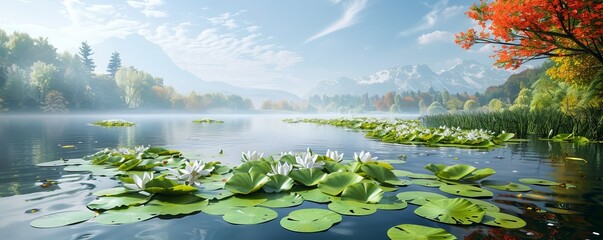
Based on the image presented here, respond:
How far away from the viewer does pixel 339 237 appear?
2535 mm

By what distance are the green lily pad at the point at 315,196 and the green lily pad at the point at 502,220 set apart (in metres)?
1.47

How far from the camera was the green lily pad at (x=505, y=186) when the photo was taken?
407cm

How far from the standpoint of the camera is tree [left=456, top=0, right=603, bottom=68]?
8.98 m

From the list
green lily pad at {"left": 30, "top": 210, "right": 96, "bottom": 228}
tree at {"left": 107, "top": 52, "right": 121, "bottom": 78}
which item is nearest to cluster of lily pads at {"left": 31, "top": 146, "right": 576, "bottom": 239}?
green lily pad at {"left": 30, "top": 210, "right": 96, "bottom": 228}

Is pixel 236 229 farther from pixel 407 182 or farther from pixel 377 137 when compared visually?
pixel 377 137

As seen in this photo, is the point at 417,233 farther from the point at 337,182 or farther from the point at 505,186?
the point at 505,186

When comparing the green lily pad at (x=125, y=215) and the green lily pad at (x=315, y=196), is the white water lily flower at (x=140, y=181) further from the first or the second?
the green lily pad at (x=315, y=196)

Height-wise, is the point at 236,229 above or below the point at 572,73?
below

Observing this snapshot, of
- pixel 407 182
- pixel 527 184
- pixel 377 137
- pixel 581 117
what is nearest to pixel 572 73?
pixel 581 117

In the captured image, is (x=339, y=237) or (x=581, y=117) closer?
(x=339, y=237)

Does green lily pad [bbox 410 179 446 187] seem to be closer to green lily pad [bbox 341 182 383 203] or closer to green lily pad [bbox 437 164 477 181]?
green lily pad [bbox 437 164 477 181]

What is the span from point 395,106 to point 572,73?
124617mm

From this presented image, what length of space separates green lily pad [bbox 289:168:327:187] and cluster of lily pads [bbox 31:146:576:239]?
1cm

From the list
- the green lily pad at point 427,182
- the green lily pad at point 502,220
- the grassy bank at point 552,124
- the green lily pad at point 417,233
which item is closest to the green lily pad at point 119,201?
the green lily pad at point 417,233
